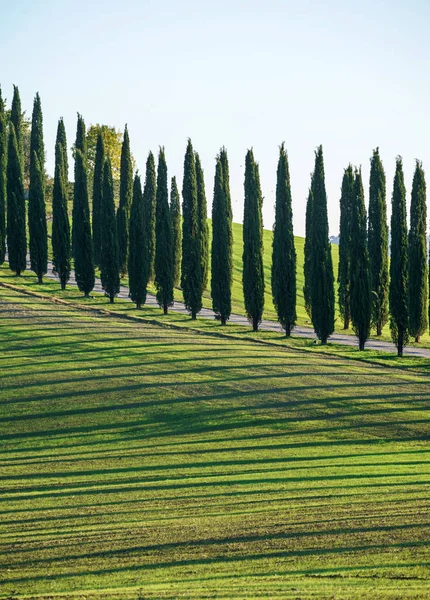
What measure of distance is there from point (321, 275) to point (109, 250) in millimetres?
19422

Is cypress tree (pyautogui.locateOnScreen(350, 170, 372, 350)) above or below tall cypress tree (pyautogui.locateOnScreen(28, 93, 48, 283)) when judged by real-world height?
below

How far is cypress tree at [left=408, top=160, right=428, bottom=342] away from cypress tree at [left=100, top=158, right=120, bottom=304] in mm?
23207

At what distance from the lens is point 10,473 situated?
2945 cm

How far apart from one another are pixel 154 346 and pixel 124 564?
2986cm

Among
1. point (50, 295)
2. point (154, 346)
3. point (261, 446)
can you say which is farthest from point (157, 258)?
point (261, 446)

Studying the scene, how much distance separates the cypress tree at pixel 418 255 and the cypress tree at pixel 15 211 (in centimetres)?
3251

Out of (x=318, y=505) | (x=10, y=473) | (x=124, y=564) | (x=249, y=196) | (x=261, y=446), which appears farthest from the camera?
(x=249, y=196)

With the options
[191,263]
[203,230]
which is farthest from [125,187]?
[191,263]

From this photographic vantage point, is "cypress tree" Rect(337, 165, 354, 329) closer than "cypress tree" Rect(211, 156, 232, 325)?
No

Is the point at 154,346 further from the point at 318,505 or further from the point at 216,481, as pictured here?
the point at 318,505

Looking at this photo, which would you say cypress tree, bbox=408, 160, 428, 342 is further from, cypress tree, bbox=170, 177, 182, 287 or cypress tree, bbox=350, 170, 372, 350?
cypress tree, bbox=170, 177, 182, 287

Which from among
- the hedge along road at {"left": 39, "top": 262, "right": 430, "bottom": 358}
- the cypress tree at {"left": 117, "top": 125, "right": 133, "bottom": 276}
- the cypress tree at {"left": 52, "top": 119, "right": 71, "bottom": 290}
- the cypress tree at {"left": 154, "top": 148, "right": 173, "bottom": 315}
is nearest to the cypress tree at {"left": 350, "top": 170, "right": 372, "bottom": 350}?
the hedge along road at {"left": 39, "top": 262, "right": 430, "bottom": 358}

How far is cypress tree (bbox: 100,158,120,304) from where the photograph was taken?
6562cm

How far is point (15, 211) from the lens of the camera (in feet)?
232
